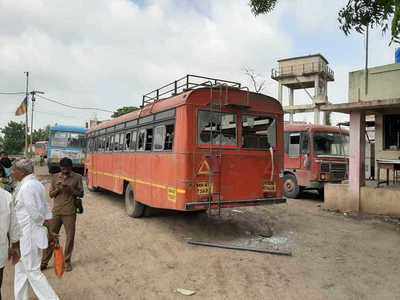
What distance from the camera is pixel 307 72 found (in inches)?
1806

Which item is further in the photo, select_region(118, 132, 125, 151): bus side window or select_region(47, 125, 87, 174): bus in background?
select_region(47, 125, 87, 174): bus in background

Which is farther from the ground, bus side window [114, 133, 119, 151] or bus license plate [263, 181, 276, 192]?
bus side window [114, 133, 119, 151]

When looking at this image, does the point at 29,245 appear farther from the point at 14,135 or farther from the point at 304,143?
the point at 14,135

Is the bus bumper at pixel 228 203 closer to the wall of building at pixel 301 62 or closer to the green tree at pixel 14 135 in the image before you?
the wall of building at pixel 301 62

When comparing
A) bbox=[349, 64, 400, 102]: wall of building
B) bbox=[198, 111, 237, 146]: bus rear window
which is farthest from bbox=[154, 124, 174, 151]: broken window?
bbox=[349, 64, 400, 102]: wall of building

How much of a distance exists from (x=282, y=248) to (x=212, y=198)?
157 centimetres

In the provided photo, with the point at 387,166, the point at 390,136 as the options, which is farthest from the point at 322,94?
the point at 387,166

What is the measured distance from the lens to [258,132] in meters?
8.04

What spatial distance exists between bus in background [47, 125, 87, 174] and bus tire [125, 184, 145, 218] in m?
12.7

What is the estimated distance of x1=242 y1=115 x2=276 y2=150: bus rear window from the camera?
784 cm

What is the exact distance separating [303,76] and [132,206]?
40250mm

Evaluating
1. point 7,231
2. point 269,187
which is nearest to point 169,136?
point 269,187

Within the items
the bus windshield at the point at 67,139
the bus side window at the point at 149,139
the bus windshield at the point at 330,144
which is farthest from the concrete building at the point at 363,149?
the bus windshield at the point at 67,139

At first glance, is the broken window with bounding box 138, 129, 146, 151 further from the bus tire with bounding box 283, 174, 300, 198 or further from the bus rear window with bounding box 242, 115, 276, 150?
the bus tire with bounding box 283, 174, 300, 198
